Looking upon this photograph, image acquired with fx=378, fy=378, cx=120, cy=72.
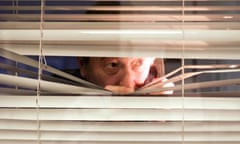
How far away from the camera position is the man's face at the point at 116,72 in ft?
2.77


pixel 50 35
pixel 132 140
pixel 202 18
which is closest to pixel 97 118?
pixel 132 140

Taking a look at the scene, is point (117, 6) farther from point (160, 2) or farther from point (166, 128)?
point (166, 128)

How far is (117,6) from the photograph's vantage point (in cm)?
83

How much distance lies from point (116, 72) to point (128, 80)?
33 mm

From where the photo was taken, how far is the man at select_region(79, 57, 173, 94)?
0.84 metres

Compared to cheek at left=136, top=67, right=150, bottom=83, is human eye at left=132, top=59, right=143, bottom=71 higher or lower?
higher

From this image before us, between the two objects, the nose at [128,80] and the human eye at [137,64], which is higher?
the human eye at [137,64]

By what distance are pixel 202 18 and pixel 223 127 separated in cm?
24

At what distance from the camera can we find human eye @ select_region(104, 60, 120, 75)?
0.84 m

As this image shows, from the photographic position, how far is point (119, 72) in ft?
2.79

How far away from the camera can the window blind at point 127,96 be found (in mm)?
799

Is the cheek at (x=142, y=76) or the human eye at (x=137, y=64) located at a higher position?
the human eye at (x=137, y=64)

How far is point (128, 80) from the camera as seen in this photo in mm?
848

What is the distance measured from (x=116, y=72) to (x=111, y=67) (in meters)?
0.02
